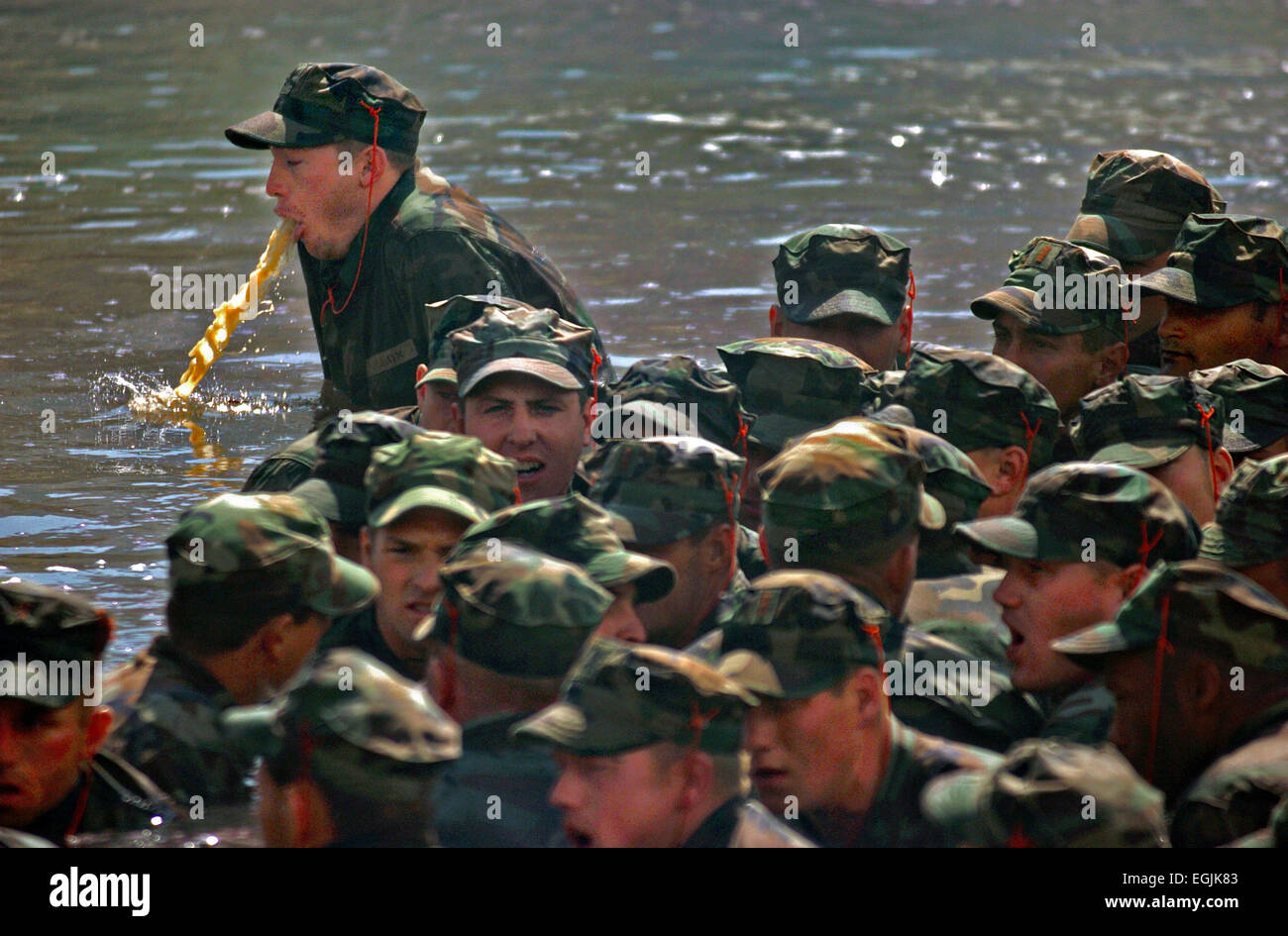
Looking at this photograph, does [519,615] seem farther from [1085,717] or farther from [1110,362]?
[1110,362]

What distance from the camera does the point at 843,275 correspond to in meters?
7.07

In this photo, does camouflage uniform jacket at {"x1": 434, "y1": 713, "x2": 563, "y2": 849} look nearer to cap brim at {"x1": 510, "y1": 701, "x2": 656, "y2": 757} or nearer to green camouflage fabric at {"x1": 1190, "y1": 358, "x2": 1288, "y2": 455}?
cap brim at {"x1": 510, "y1": 701, "x2": 656, "y2": 757}

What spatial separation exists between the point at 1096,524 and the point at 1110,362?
2.44m

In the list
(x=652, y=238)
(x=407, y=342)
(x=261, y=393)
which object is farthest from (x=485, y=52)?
(x=407, y=342)

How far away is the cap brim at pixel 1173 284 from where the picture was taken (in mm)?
6895

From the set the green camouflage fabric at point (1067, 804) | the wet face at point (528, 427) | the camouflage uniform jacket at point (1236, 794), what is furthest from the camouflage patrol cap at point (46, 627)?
the camouflage uniform jacket at point (1236, 794)

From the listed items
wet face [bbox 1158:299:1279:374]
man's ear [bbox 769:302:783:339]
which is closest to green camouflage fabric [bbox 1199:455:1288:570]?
wet face [bbox 1158:299:1279:374]

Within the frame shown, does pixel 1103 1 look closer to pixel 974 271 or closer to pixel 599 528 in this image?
pixel 974 271

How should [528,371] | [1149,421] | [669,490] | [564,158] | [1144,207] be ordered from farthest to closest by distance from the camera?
[564,158], [1144,207], [528,371], [1149,421], [669,490]

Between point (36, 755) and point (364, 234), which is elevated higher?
point (364, 234)

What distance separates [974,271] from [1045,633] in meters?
7.96

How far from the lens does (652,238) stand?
13.5 m

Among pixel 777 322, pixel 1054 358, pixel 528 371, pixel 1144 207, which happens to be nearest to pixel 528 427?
pixel 528 371

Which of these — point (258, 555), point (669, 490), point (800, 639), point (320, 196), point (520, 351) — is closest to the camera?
point (800, 639)
